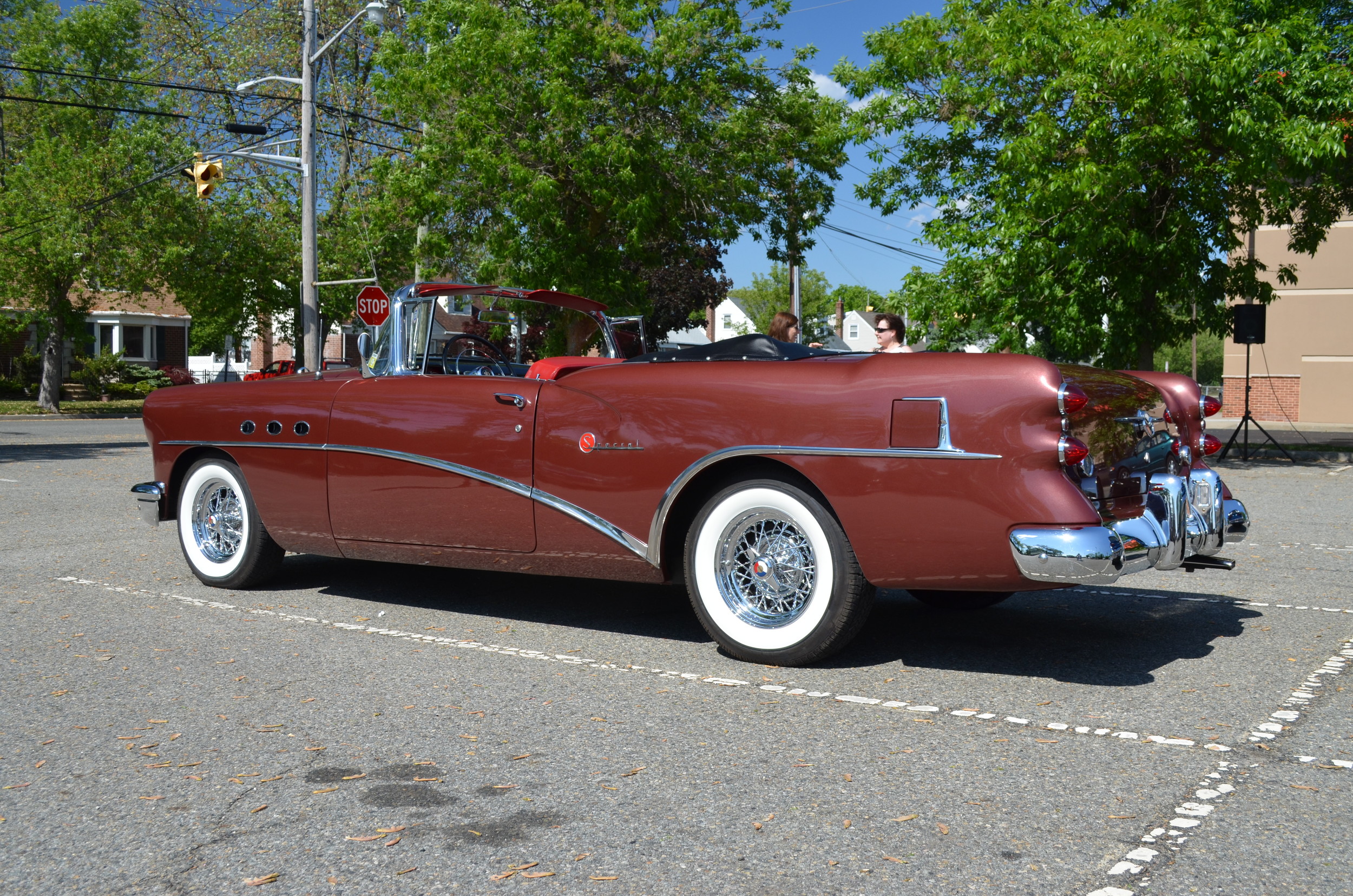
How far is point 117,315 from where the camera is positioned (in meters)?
46.7

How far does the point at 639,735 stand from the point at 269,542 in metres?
3.10

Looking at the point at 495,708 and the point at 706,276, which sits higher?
the point at 706,276

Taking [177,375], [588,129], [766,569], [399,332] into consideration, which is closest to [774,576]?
[766,569]

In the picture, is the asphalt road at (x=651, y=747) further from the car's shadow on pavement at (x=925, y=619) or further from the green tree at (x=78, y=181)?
the green tree at (x=78, y=181)

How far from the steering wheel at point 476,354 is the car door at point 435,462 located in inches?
14.4

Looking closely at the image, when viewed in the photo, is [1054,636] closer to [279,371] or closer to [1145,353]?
[1145,353]

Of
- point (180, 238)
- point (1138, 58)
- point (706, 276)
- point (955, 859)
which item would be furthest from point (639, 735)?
point (706, 276)

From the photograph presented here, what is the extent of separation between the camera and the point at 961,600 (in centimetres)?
561

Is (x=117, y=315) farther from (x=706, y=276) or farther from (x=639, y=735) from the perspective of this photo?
(x=639, y=735)

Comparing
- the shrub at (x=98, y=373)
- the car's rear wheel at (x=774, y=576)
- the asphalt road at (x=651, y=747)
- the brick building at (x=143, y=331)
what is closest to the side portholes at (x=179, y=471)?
the asphalt road at (x=651, y=747)

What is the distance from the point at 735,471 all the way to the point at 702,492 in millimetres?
174

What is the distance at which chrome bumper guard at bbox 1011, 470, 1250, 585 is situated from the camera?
12.5ft

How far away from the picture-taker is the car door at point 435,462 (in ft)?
16.2

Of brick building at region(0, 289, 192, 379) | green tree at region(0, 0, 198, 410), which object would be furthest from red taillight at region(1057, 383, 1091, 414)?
brick building at region(0, 289, 192, 379)
